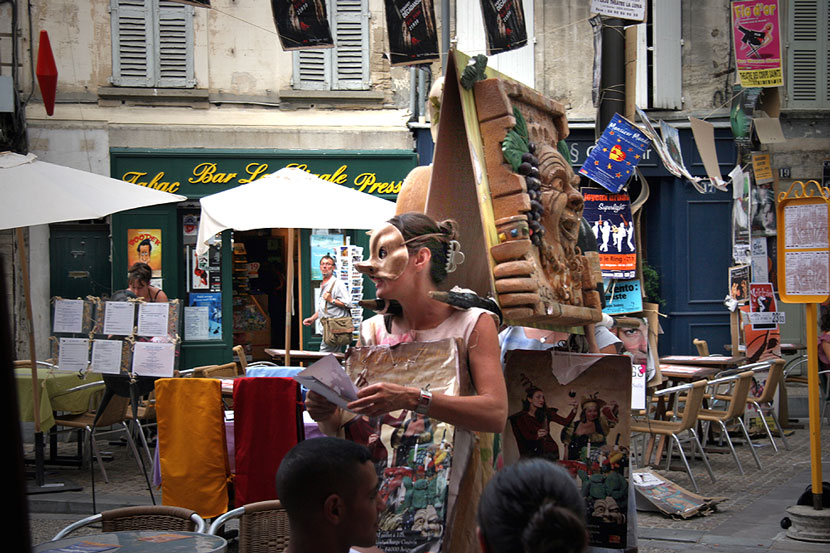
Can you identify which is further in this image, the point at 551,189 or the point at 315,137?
the point at 315,137

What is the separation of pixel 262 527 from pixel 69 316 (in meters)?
4.37

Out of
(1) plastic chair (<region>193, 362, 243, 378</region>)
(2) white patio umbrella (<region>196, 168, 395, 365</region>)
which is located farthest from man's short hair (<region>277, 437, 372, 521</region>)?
(1) plastic chair (<region>193, 362, 243, 378</region>)

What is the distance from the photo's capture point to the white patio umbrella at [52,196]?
7.04 meters

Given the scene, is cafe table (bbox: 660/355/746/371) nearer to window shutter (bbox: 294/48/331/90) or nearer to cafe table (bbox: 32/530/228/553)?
window shutter (bbox: 294/48/331/90)

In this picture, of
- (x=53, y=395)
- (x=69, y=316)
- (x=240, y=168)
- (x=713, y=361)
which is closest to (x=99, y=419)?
(x=53, y=395)

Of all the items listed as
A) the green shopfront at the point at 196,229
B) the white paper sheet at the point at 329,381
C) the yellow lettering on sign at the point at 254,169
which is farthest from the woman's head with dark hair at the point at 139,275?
the white paper sheet at the point at 329,381

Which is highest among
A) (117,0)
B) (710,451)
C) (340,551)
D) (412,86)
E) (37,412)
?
(117,0)

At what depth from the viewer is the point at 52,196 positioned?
7262 mm

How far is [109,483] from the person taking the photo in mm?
8398

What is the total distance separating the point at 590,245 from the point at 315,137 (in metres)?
11.6

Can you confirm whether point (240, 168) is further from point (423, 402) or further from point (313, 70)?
point (423, 402)

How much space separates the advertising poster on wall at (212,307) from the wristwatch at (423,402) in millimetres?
12401

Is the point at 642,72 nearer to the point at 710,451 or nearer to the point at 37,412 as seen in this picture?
the point at 710,451

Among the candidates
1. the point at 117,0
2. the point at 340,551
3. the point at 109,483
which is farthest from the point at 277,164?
the point at 340,551
